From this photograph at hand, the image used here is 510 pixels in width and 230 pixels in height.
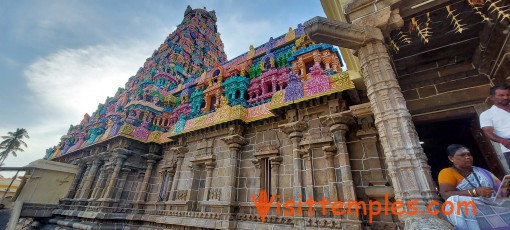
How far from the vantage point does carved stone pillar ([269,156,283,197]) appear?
612cm

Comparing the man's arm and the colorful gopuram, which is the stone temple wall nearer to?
the colorful gopuram

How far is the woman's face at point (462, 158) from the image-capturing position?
7.47 feet

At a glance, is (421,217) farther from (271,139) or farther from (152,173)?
(152,173)

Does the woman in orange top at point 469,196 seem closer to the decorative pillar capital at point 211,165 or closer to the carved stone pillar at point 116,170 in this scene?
the decorative pillar capital at point 211,165

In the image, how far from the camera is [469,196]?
2045mm

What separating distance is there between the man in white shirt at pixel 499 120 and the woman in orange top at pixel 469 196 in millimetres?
563

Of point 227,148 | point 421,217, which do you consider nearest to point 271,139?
point 227,148

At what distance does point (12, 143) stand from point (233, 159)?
46404mm

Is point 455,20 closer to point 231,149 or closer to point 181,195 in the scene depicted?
point 231,149

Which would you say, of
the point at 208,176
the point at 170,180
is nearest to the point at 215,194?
the point at 208,176

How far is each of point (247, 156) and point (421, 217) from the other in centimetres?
563

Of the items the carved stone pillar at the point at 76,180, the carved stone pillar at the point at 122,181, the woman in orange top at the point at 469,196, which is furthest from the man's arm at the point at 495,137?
the carved stone pillar at the point at 76,180

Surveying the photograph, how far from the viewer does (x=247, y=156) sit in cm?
736

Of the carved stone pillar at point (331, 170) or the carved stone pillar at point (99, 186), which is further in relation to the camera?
the carved stone pillar at point (99, 186)
